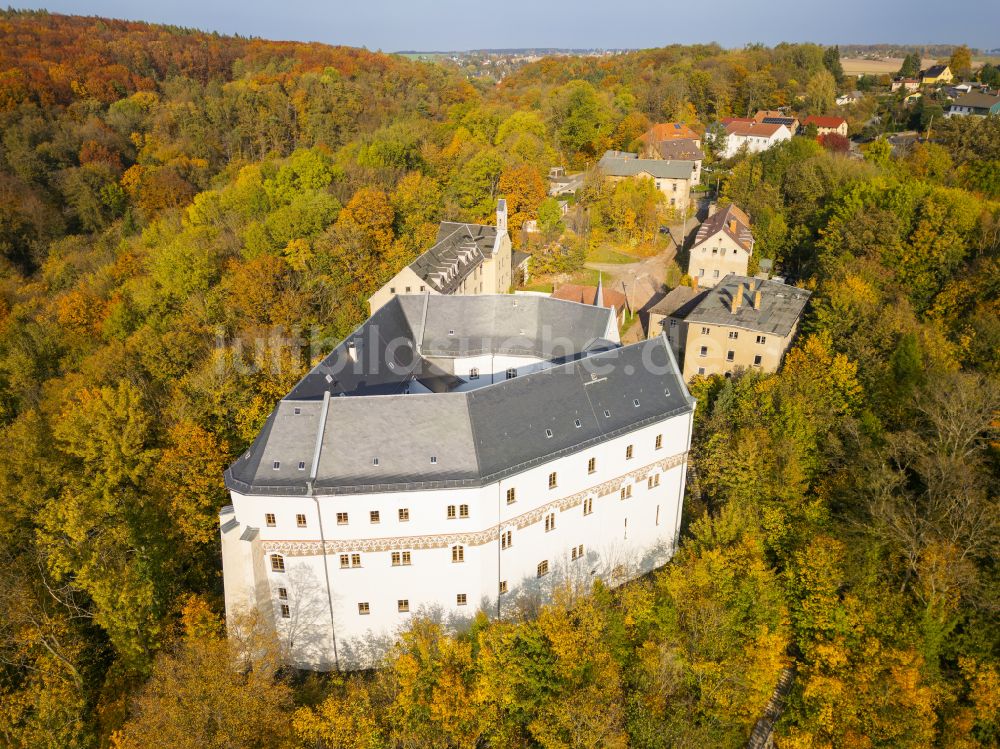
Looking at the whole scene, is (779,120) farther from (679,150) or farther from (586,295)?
(586,295)

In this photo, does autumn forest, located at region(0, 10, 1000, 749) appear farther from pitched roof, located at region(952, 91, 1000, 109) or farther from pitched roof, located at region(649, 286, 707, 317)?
pitched roof, located at region(952, 91, 1000, 109)

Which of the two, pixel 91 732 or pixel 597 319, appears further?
pixel 597 319

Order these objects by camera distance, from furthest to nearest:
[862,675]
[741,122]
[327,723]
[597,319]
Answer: [741,122]
[597,319]
[862,675]
[327,723]

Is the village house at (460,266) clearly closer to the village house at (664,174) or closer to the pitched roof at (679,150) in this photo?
the village house at (664,174)

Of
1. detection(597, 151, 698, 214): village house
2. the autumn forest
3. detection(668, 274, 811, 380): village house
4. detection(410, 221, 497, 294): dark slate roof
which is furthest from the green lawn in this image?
detection(668, 274, 811, 380): village house

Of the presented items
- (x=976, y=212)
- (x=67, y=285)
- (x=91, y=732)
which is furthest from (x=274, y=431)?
(x=67, y=285)

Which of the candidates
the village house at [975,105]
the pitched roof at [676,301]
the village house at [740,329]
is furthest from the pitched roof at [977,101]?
the pitched roof at [676,301]

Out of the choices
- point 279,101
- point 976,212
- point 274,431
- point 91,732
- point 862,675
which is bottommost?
point 91,732

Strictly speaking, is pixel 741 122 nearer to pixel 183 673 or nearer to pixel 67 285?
pixel 67 285

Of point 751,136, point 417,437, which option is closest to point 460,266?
point 417,437
